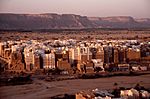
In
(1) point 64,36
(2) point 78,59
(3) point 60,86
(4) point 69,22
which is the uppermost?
(4) point 69,22

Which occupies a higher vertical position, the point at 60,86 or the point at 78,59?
the point at 78,59

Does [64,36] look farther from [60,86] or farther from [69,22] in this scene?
[60,86]

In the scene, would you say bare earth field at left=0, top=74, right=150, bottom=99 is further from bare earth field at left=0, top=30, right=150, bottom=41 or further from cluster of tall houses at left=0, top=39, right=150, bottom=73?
bare earth field at left=0, top=30, right=150, bottom=41

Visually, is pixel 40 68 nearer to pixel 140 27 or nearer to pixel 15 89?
pixel 15 89

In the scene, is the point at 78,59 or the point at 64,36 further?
the point at 64,36

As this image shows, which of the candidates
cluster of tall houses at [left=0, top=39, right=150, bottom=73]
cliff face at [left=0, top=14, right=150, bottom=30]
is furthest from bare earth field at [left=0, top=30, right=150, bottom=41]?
cluster of tall houses at [left=0, top=39, right=150, bottom=73]

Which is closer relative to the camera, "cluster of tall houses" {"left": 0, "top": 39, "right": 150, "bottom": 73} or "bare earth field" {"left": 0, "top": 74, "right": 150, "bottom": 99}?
"bare earth field" {"left": 0, "top": 74, "right": 150, "bottom": 99}

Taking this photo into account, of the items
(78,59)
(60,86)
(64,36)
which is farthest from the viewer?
(64,36)

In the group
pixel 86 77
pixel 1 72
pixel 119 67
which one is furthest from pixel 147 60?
pixel 1 72

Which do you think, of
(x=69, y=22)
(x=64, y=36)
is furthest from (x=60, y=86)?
(x=69, y=22)
